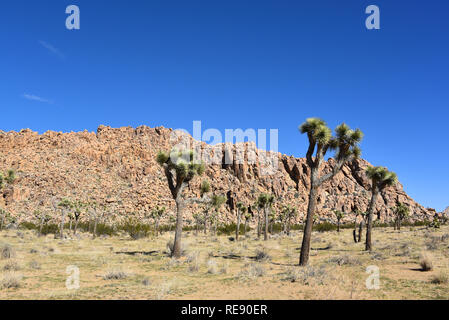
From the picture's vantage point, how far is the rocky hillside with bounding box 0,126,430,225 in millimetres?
80562

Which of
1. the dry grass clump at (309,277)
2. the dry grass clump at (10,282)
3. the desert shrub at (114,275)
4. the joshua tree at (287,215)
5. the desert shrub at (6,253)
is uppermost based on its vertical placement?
the dry grass clump at (309,277)

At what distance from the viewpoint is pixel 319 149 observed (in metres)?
15.0

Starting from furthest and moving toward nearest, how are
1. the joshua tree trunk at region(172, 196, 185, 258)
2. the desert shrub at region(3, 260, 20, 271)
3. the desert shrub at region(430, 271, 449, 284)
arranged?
the joshua tree trunk at region(172, 196, 185, 258)
the desert shrub at region(3, 260, 20, 271)
the desert shrub at region(430, 271, 449, 284)

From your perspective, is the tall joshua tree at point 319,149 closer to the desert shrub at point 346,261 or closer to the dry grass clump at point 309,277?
the desert shrub at point 346,261

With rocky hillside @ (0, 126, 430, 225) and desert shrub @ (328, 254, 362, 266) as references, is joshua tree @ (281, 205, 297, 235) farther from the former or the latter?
desert shrub @ (328, 254, 362, 266)

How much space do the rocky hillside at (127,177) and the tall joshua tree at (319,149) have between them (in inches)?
2253

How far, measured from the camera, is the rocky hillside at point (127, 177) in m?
80.6

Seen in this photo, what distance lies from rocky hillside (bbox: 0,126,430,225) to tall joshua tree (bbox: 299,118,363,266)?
57.2 m

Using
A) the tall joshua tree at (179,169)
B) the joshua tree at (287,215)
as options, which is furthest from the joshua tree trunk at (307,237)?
the joshua tree at (287,215)

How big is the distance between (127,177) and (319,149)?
9146 centimetres

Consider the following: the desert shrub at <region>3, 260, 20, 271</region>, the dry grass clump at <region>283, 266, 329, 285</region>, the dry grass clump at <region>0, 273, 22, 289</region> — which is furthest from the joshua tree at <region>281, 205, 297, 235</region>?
the dry grass clump at <region>0, 273, 22, 289</region>

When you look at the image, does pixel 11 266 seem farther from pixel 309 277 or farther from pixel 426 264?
pixel 426 264
